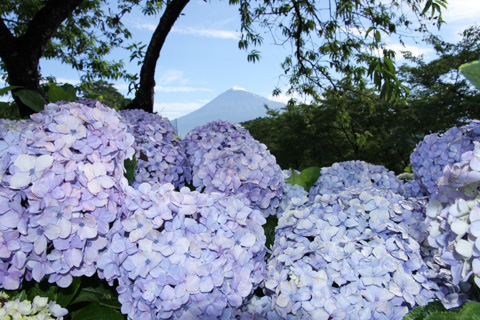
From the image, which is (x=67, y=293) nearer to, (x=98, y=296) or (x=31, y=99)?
(x=98, y=296)

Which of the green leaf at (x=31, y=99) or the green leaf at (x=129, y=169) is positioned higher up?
the green leaf at (x=31, y=99)

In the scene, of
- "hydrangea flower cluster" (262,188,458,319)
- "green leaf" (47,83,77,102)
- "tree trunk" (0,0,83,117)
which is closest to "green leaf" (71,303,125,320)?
"hydrangea flower cluster" (262,188,458,319)

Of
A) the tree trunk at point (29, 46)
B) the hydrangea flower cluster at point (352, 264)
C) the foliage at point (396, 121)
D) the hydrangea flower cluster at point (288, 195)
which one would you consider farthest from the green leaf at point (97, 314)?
the foliage at point (396, 121)

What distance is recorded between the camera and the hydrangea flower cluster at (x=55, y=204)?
1.21 m

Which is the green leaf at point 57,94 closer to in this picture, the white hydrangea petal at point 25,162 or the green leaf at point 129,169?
the green leaf at point 129,169

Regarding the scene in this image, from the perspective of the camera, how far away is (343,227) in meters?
1.48

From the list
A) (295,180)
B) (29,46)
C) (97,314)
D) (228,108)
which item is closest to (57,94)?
(97,314)

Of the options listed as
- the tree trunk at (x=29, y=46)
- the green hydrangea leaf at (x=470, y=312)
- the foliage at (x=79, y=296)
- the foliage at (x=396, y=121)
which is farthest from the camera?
the foliage at (x=396, y=121)

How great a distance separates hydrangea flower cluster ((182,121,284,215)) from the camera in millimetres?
1878

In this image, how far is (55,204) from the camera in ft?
3.96

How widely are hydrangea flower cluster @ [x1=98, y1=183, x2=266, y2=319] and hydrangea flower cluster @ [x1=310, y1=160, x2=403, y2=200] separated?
40.2 inches

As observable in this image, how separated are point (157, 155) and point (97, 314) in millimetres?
945

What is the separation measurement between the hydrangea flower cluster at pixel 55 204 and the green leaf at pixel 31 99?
744 mm

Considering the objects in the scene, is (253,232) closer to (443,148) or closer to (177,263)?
(177,263)
